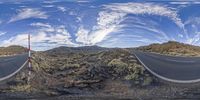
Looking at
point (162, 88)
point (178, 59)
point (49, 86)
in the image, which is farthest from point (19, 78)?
point (178, 59)

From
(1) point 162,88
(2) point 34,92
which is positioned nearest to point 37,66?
(2) point 34,92

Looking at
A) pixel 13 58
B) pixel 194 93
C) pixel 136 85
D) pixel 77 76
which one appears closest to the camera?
pixel 194 93

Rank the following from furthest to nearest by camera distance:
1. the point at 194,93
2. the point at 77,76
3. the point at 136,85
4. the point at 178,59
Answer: the point at 178,59 → the point at 77,76 → the point at 136,85 → the point at 194,93

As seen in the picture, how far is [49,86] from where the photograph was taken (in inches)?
1750

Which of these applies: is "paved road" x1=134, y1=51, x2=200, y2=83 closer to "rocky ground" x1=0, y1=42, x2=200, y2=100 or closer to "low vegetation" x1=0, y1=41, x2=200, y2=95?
"rocky ground" x1=0, y1=42, x2=200, y2=100

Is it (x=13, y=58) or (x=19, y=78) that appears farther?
(x=13, y=58)

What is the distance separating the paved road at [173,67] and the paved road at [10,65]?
29.5 feet

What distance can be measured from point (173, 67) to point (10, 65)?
12507mm

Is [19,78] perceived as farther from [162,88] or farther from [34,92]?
[162,88]

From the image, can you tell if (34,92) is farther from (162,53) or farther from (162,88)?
(162,53)

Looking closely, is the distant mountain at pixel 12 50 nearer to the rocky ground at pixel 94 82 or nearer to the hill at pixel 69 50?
the hill at pixel 69 50

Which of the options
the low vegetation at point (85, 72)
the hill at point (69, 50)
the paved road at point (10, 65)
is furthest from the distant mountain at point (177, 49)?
the paved road at point (10, 65)

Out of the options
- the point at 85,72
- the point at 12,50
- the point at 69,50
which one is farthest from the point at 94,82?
the point at 69,50

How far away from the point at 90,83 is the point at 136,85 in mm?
3027
